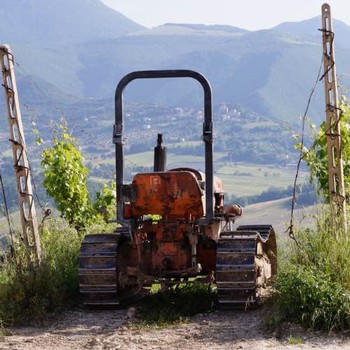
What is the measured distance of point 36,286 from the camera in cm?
1021

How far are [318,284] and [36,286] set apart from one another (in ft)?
10.4

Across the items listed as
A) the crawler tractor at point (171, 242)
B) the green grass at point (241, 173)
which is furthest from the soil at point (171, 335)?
the green grass at point (241, 173)

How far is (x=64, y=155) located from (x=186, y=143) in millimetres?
134494

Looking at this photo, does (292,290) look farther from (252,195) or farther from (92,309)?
(252,195)

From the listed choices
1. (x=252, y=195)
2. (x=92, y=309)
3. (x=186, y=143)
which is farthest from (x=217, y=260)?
(x=186, y=143)

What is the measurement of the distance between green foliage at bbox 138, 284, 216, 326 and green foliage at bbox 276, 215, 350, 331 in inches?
43.7

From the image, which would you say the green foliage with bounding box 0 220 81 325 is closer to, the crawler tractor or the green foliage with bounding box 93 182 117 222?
the crawler tractor

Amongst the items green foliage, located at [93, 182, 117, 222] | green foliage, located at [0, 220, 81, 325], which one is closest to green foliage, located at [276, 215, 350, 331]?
green foliage, located at [0, 220, 81, 325]

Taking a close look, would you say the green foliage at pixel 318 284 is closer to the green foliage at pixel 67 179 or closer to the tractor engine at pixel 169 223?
the tractor engine at pixel 169 223

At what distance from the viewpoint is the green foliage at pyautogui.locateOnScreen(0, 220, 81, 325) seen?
9.91m

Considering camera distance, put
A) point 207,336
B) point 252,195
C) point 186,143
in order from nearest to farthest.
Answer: point 207,336
point 252,195
point 186,143

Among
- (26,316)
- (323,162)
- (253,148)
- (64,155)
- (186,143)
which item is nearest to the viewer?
(26,316)

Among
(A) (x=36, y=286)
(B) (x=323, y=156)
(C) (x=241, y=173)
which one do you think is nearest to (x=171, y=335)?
(A) (x=36, y=286)

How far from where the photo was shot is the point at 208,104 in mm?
9922
